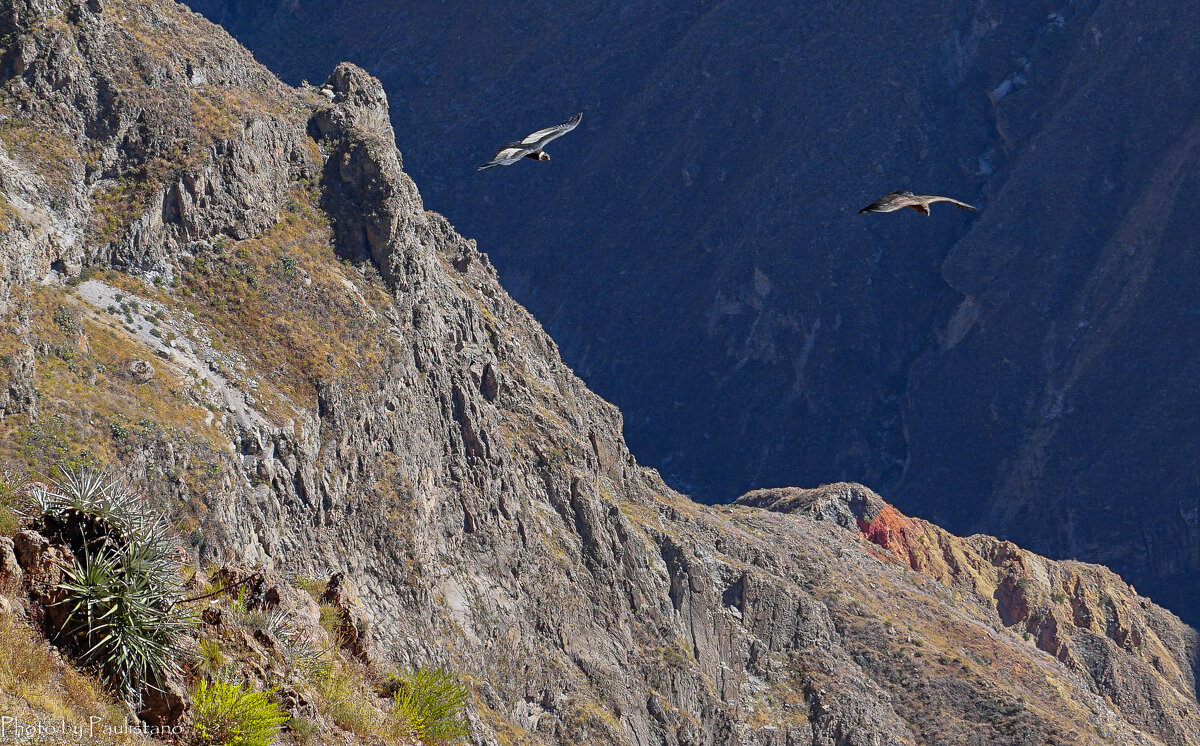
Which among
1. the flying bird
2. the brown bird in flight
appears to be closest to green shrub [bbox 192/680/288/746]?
the brown bird in flight

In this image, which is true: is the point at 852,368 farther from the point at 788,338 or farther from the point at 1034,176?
the point at 1034,176

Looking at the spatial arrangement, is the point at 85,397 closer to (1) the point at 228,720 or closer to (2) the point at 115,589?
(2) the point at 115,589

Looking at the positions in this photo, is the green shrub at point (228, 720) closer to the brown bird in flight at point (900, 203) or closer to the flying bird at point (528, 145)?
the brown bird in flight at point (900, 203)

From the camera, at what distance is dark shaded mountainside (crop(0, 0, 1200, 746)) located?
54.5 m

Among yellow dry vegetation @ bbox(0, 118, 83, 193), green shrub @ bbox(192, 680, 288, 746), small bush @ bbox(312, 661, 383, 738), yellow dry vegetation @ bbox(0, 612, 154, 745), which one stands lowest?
yellow dry vegetation @ bbox(0, 612, 154, 745)

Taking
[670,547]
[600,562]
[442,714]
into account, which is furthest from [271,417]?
[442,714]

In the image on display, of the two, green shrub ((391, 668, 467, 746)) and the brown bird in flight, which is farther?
the brown bird in flight

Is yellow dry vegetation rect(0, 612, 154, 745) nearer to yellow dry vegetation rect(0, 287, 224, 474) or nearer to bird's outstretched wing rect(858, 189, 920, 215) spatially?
bird's outstretched wing rect(858, 189, 920, 215)

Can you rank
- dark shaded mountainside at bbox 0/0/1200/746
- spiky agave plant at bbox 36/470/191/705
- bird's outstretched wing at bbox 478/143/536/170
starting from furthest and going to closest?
dark shaded mountainside at bbox 0/0/1200/746 < bird's outstretched wing at bbox 478/143/536/170 < spiky agave plant at bbox 36/470/191/705

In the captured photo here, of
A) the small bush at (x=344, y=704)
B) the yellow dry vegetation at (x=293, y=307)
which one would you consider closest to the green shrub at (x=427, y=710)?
the small bush at (x=344, y=704)

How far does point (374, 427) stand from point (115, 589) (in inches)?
1797

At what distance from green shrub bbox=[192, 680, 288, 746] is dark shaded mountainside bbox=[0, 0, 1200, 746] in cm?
2939

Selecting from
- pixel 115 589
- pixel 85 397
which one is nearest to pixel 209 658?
pixel 115 589

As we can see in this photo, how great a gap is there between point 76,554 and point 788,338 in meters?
177
